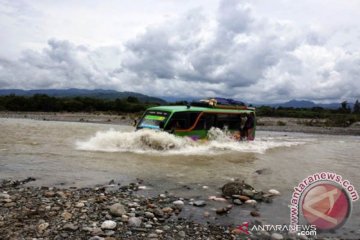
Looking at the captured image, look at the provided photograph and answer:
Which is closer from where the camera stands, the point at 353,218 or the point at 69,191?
the point at 353,218

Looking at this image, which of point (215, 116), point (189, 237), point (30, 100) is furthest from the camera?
point (30, 100)

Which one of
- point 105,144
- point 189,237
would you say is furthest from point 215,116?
point 189,237

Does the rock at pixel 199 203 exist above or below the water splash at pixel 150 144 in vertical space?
below

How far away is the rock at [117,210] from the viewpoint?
8086mm

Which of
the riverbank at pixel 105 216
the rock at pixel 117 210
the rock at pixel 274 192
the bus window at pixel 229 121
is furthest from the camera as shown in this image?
the bus window at pixel 229 121

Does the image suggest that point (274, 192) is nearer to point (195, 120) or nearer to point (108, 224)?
point (108, 224)

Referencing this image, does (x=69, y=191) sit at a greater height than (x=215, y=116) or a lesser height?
lesser

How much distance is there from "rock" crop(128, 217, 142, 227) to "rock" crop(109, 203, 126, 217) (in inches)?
16.2

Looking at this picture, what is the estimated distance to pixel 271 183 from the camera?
42.1ft

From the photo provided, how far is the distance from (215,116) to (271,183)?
37.7ft

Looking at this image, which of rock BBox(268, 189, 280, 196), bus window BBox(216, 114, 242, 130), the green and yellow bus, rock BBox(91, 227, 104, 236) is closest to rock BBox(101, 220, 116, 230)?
rock BBox(91, 227, 104, 236)

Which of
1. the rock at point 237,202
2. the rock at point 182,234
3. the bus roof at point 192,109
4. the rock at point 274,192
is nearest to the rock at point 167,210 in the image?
the rock at point 182,234

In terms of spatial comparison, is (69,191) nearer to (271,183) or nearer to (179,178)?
(179,178)

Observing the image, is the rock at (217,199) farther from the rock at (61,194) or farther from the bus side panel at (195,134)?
the bus side panel at (195,134)
